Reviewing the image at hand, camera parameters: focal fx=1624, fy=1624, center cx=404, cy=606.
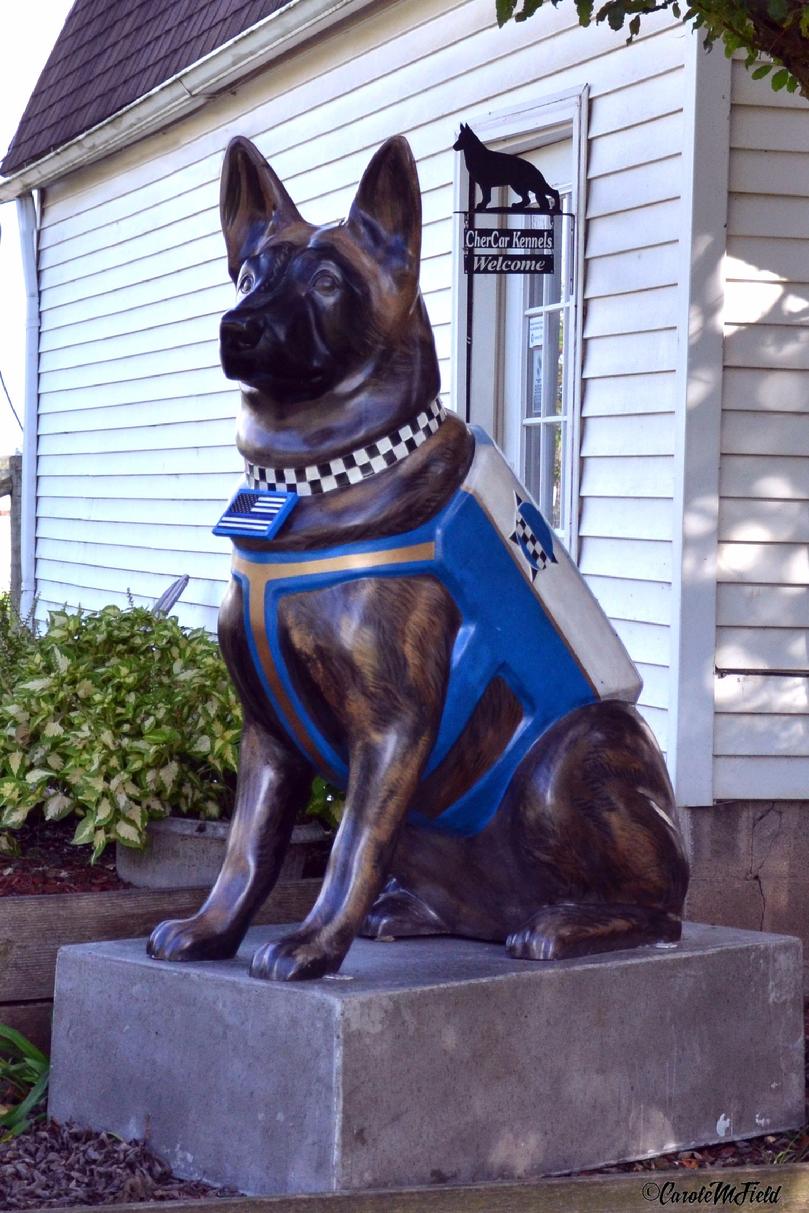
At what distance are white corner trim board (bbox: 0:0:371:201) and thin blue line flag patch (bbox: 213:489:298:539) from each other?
17.3ft

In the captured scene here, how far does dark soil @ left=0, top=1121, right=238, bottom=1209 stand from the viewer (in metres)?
3.13

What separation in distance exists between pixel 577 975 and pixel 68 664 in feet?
8.47

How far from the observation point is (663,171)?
5.83m

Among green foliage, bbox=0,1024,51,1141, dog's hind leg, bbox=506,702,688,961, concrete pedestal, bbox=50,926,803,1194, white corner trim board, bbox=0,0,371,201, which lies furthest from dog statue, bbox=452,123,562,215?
green foliage, bbox=0,1024,51,1141

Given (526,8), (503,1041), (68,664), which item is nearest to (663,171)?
(526,8)

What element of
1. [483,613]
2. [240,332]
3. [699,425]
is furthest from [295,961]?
[699,425]

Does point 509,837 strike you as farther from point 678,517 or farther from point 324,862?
point 678,517

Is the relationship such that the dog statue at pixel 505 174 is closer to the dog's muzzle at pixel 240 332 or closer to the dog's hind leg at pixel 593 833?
the dog's hind leg at pixel 593 833

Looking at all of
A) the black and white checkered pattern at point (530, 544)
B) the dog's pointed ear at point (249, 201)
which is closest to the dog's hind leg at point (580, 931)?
the black and white checkered pattern at point (530, 544)

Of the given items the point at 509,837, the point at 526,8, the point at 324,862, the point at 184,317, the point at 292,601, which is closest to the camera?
the point at 292,601

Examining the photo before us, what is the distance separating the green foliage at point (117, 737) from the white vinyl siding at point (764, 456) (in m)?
1.77

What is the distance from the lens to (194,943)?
10.9ft

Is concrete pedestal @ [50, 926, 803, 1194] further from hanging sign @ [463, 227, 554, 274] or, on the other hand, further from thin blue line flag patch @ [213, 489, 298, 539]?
hanging sign @ [463, 227, 554, 274]

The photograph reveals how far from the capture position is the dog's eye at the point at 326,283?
3.10m
